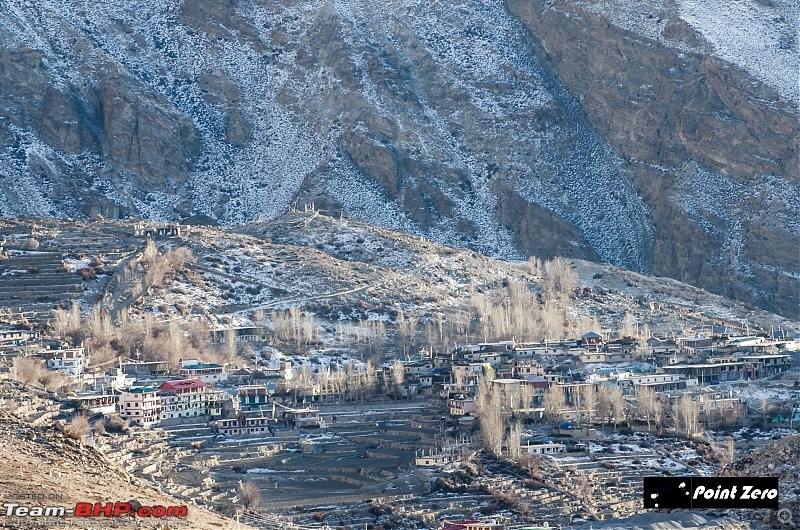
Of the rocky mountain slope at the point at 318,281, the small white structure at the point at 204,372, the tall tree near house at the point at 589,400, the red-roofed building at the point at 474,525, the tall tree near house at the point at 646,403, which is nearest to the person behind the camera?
the red-roofed building at the point at 474,525

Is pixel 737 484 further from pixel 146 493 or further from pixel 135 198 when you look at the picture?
pixel 135 198

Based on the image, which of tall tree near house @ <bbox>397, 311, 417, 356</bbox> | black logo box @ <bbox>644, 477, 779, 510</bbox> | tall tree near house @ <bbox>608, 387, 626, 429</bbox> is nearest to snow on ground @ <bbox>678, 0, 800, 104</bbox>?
tall tree near house @ <bbox>397, 311, 417, 356</bbox>

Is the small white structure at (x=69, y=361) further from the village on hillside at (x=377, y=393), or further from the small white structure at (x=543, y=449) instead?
the small white structure at (x=543, y=449)

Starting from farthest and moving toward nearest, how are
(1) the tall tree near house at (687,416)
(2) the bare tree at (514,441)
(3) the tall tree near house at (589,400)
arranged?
(3) the tall tree near house at (589,400) → (1) the tall tree near house at (687,416) → (2) the bare tree at (514,441)

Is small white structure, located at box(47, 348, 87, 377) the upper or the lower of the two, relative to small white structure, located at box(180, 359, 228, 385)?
upper

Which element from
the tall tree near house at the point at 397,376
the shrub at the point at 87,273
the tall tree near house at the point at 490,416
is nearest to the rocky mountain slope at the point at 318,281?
the shrub at the point at 87,273

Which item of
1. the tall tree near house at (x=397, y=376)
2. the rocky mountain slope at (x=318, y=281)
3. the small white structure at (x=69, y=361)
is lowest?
the tall tree near house at (x=397, y=376)

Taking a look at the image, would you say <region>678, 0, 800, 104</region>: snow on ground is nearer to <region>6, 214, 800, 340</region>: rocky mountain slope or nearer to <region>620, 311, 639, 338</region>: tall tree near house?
<region>6, 214, 800, 340</region>: rocky mountain slope
